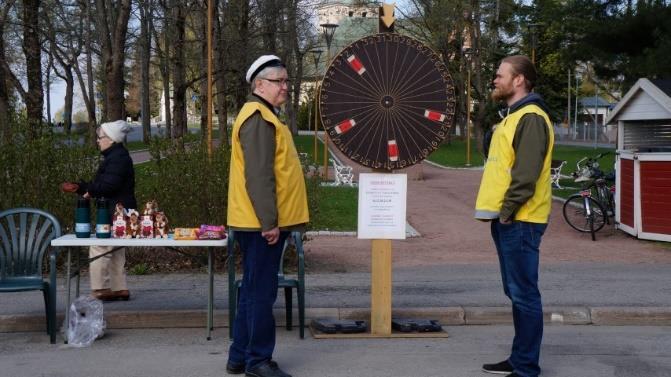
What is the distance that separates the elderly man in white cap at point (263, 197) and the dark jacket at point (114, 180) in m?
2.77

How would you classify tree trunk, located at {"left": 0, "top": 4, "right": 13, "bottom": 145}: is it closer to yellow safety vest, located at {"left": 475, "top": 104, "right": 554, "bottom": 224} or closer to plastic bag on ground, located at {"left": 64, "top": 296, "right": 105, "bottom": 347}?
plastic bag on ground, located at {"left": 64, "top": 296, "right": 105, "bottom": 347}

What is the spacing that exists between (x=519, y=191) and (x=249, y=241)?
69.0 inches

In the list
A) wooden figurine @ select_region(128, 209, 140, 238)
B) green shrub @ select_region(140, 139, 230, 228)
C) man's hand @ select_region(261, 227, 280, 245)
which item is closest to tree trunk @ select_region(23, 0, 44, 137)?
green shrub @ select_region(140, 139, 230, 228)

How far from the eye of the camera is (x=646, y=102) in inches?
645

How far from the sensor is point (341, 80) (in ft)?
25.5

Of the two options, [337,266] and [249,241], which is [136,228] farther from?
[337,266]

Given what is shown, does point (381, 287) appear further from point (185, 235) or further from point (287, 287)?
point (185, 235)

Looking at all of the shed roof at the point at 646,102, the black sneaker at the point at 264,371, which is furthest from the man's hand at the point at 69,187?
the shed roof at the point at 646,102

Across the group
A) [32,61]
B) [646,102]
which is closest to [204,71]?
[32,61]

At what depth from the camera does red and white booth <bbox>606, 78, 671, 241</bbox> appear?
15.1 metres

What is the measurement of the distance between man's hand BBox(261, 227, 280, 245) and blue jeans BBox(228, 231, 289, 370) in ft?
0.28

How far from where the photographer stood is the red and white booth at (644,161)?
15094 mm

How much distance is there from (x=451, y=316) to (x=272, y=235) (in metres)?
3.19

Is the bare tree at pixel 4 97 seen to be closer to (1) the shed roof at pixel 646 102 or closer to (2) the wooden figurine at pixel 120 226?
(2) the wooden figurine at pixel 120 226
